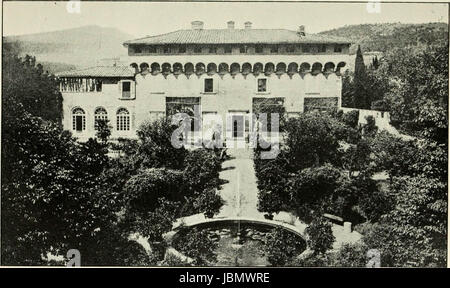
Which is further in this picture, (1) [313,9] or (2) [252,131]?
(2) [252,131]

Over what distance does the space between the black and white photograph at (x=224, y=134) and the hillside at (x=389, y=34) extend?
0.12 feet

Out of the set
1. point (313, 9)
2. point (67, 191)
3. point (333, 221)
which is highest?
point (313, 9)

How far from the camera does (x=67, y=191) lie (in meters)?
9.64

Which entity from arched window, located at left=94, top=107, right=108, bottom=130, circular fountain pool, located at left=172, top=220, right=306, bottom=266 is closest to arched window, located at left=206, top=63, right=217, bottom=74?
arched window, located at left=94, top=107, right=108, bottom=130

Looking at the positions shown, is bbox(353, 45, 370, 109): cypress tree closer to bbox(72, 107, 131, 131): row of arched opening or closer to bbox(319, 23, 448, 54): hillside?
bbox(319, 23, 448, 54): hillside

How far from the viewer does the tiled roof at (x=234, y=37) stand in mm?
9734

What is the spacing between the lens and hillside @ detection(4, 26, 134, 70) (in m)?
9.26

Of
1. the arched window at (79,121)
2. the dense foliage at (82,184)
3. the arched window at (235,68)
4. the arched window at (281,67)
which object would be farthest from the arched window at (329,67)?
the arched window at (79,121)

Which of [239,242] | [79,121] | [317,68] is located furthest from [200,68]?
[239,242]

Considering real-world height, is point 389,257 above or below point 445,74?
below
